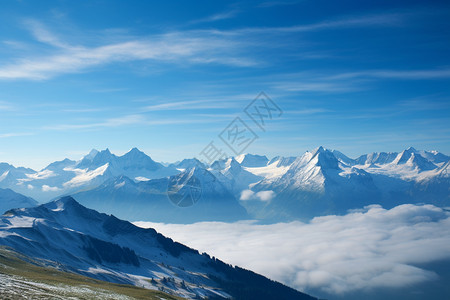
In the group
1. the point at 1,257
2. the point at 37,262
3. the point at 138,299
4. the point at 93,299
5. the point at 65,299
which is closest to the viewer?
the point at 65,299

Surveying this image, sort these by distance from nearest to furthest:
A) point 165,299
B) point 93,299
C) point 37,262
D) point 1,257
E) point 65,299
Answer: point 65,299 < point 93,299 < point 165,299 < point 1,257 < point 37,262

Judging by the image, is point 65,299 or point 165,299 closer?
point 65,299

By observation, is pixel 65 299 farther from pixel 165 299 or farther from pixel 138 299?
pixel 165 299

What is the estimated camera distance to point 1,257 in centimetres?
15338

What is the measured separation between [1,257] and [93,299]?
3673 inches

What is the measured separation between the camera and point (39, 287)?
84375 mm

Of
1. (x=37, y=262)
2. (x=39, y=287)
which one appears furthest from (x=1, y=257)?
(x=39, y=287)

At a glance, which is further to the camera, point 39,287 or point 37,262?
point 37,262

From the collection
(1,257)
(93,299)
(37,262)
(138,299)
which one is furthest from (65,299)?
(37,262)

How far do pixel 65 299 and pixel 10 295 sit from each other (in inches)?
421

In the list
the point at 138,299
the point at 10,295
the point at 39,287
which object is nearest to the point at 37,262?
the point at 138,299

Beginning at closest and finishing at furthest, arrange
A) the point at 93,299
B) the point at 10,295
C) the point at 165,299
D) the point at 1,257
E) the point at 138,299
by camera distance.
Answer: the point at 10,295, the point at 93,299, the point at 138,299, the point at 165,299, the point at 1,257

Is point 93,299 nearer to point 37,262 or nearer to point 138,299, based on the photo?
point 138,299

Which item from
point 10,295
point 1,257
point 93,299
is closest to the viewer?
point 10,295
